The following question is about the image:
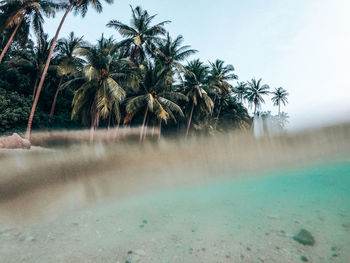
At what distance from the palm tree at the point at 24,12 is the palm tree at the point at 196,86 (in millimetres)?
12585

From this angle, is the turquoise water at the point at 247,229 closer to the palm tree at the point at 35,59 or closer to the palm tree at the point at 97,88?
the palm tree at the point at 97,88

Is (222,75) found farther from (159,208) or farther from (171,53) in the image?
(159,208)

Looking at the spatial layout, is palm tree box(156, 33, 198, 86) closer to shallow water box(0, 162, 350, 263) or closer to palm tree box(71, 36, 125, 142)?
palm tree box(71, 36, 125, 142)

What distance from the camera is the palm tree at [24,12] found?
12.0 meters

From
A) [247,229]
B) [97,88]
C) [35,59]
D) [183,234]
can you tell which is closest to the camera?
[183,234]

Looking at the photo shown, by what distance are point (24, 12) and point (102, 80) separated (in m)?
7.34

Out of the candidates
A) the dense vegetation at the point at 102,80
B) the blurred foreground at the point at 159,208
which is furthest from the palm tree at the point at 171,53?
the blurred foreground at the point at 159,208

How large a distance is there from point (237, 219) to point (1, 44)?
25.4 meters

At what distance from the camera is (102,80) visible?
41.5ft

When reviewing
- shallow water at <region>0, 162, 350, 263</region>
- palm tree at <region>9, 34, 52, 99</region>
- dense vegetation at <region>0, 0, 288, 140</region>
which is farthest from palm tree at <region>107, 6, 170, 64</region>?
shallow water at <region>0, 162, 350, 263</region>

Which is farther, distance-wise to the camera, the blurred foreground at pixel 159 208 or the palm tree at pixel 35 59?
the palm tree at pixel 35 59

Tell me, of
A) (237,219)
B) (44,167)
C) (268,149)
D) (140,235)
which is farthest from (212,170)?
(44,167)

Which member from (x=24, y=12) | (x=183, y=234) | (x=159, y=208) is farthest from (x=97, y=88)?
(x=183, y=234)

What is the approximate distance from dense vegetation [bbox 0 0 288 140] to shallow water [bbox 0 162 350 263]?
23.9 feet
